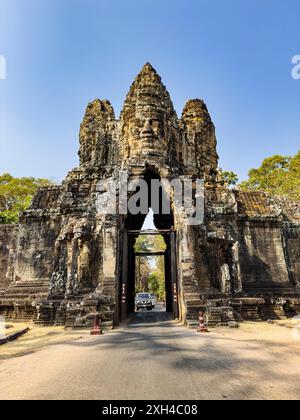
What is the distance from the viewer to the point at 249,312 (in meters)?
12.0

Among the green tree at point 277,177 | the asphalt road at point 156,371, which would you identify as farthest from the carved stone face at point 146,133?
the green tree at point 277,177

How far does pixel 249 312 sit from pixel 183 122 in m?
12.7

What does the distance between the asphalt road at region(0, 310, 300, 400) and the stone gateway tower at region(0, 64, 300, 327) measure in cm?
383

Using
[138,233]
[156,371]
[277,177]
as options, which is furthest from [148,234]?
[277,177]

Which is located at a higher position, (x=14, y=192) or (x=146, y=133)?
(x=14, y=192)

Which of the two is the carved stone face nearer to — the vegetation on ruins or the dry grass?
the dry grass

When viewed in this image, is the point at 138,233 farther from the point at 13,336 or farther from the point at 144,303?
the point at 144,303

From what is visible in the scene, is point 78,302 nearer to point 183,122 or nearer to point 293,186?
point 183,122

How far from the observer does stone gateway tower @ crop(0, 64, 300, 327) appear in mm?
11648

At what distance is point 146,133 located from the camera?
15711mm

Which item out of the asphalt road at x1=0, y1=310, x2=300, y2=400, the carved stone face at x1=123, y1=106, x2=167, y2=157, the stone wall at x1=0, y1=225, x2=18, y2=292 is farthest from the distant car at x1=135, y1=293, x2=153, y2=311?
the asphalt road at x1=0, y1=310, x2=300, y2=400

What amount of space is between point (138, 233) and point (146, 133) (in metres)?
5.30
